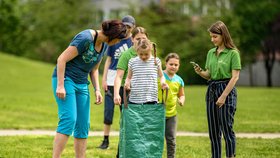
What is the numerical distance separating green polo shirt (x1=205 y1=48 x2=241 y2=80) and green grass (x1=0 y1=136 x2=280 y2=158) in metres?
1.77

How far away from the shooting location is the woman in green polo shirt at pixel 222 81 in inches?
304

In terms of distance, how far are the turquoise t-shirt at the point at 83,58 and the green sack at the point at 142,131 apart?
25.5 inches

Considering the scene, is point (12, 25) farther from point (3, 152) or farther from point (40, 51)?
point (3, 152)

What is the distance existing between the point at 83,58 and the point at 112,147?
10.9 feet

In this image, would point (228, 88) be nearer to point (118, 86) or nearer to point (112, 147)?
point (118, 86)

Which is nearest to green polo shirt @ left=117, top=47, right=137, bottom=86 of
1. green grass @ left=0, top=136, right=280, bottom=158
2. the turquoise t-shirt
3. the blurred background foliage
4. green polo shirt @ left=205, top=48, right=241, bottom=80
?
the turquoise t-shirt

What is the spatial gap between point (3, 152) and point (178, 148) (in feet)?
8.89

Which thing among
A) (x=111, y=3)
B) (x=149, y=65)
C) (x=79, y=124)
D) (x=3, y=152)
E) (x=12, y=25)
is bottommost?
(x=3, y=152)

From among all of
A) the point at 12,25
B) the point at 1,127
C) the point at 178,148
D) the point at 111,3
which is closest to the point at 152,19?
the point at 111,3

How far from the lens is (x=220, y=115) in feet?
25.6

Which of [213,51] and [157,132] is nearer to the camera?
[157,132]

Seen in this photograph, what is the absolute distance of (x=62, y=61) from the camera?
7066 millimetres

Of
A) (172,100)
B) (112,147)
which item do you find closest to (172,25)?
(112,147)

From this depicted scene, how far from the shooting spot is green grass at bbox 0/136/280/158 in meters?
9.27
